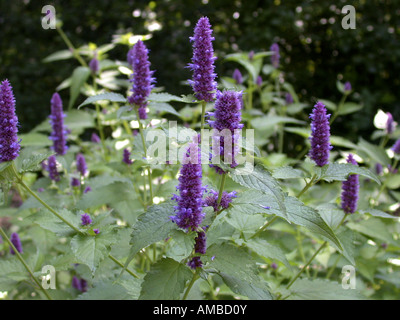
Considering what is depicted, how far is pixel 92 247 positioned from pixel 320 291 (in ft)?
3.57

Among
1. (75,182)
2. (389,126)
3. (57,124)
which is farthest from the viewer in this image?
(389,126)

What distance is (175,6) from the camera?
704 cm

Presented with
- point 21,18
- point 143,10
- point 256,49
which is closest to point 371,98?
point 256,49

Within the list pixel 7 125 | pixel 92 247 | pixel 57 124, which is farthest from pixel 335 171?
pixel 57 124

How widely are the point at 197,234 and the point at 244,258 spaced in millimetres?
174

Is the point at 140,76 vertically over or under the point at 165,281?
over

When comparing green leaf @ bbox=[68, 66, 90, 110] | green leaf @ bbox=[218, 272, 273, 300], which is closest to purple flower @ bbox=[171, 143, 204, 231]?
green leaf @ bbox=[218, 272, 273, 300]

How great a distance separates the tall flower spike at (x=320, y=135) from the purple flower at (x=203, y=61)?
401 millimetres

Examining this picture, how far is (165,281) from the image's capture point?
1344 mm

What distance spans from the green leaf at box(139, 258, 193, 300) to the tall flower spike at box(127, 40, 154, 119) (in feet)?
2.82

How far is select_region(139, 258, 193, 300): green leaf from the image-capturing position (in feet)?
4.33

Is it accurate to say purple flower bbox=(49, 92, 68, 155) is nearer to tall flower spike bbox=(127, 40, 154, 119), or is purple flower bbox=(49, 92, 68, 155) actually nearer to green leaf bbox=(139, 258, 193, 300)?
tall flower spike bbox=(127, 40, 154, 119)

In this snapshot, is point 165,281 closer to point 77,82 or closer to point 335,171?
point 335,171

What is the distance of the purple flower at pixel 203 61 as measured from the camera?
1.56 metres
